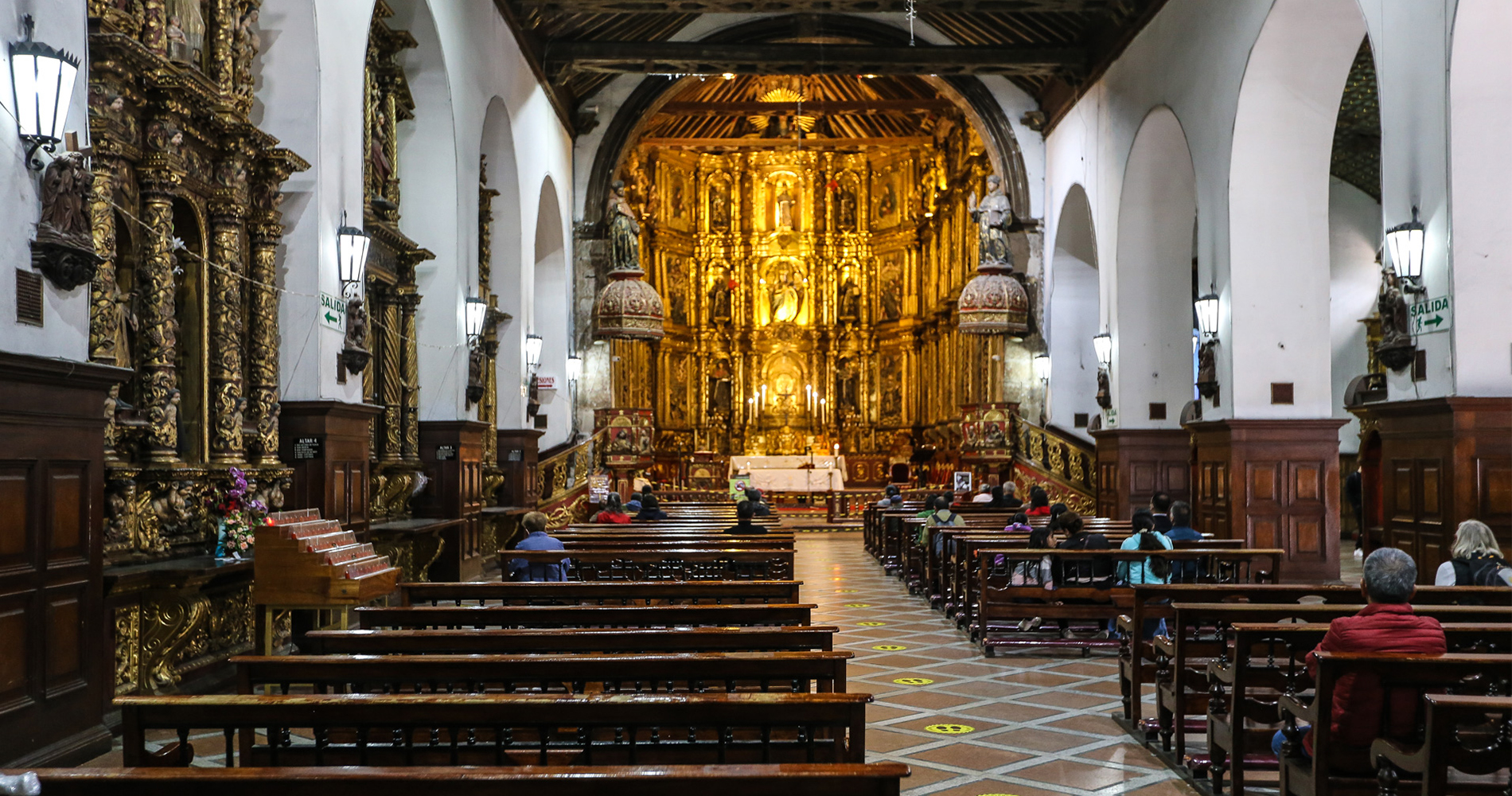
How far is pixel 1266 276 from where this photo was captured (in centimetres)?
1345

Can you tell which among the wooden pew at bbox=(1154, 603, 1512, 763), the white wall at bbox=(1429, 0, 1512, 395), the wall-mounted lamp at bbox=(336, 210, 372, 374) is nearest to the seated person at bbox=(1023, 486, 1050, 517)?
the white wall at bbox=(1429, 0, 1512, 395)

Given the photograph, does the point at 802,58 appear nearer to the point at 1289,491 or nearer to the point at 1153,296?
the point at 1153,296

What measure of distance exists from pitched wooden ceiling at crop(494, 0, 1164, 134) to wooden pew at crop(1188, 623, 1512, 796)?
44.7 feet

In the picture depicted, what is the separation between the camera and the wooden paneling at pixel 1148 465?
17609mm

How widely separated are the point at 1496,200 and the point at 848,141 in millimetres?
23021

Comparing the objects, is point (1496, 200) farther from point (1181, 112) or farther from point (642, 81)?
point (642, 81)

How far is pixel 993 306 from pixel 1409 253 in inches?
475

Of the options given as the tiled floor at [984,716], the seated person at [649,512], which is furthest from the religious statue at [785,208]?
the tiled floor at [984,716]

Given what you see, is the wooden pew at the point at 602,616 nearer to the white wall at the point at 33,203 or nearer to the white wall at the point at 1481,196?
the white wall at the point at 33,203

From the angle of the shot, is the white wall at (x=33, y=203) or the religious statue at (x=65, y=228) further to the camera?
the religious statue at (x=65, y=228)

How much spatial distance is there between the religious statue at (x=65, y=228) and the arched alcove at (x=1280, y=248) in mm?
11060

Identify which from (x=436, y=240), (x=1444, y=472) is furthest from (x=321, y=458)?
(x=1444, y=472)

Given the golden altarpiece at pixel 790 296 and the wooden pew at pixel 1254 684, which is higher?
the golden altarpiece at pixel 790 296

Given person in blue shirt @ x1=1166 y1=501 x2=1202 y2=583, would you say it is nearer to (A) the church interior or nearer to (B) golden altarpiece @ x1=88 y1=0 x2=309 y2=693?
(A) the church interior
